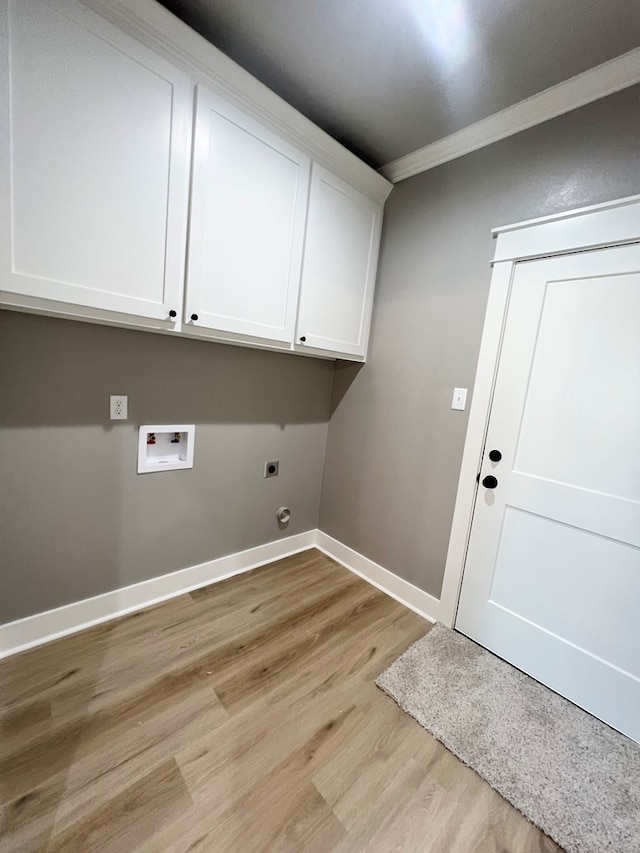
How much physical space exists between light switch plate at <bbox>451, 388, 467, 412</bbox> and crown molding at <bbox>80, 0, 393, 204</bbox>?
134cm

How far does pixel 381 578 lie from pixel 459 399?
127cm

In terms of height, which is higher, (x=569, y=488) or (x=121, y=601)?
(x=569, y=488)

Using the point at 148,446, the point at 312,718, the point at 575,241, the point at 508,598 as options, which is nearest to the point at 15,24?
the point at 148,446

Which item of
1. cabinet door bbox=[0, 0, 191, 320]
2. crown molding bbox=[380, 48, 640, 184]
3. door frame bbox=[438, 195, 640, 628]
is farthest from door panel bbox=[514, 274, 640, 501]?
cabinet door bbox=[0, 0, 191, 320]

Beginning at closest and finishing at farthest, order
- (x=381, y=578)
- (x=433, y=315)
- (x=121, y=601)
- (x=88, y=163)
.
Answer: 1. (x=88, y=163)
2. (x=121, y=601)
3. (x=433, y=315)
4. (x=381, y=578)

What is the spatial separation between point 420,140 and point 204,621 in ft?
9.30

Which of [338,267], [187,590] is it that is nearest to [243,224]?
[338,267]

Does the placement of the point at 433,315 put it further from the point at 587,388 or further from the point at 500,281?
the point at 587,388

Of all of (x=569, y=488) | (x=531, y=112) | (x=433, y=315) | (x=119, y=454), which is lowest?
(x=119, y=454)

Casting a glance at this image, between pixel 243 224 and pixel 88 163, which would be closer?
pixel 88 163

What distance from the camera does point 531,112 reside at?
4.98ft

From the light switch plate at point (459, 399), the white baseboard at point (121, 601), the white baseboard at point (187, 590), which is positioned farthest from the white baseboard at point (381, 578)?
the light switch plate at point (459, 399)

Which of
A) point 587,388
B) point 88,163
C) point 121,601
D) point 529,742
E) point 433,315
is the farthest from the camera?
point 433,315

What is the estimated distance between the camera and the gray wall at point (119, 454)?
4.65 feet
